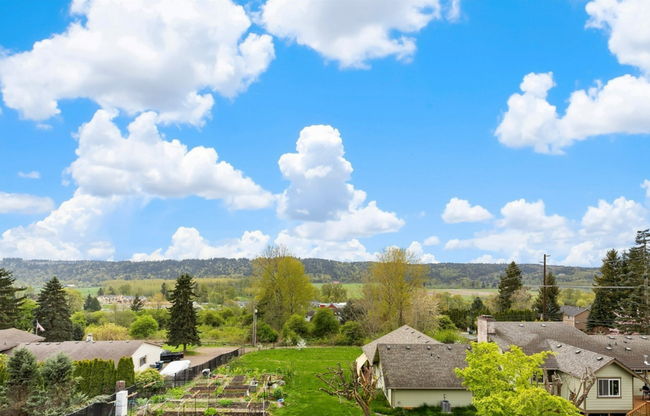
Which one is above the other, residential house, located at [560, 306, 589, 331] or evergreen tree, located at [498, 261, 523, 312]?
evergreen tree, located at [498, 261, 523, 312]

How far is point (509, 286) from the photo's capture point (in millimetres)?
77688

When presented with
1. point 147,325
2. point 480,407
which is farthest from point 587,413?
point 147,325

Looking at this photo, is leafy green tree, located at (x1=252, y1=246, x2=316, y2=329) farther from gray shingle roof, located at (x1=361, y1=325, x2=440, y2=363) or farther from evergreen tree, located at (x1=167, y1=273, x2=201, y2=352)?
gray shingle roof, located at (x1=361, y1=325, x2=440, y2=363)

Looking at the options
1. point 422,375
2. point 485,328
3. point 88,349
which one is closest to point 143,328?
point 88,349

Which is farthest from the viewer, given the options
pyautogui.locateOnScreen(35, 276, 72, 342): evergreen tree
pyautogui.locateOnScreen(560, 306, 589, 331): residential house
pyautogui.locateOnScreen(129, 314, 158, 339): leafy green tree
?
pyautogui.locateOnScreen(560, 306, 589, 331): residential house

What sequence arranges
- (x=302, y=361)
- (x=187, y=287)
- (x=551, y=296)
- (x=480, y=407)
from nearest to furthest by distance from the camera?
(x=480, y=407) < (x=302, y=361) < (x=187, y=287) < (x=551, y=296)

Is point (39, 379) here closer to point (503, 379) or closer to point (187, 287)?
point (503, 379)

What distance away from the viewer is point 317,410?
25.6 meters

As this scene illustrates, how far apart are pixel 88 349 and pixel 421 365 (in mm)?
→ 26265

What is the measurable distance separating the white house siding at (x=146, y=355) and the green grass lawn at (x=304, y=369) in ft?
22.8

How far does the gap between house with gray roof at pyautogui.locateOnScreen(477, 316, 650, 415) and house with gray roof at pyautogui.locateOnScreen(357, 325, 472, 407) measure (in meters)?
4.06

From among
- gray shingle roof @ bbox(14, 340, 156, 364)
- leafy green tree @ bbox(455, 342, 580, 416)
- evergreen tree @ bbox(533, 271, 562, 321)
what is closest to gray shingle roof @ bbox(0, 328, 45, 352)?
gray shingle roof @ bbox(14, 340, 156, 364)

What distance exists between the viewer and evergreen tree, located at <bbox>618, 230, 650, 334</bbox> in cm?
4909

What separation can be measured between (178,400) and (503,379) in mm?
18310
